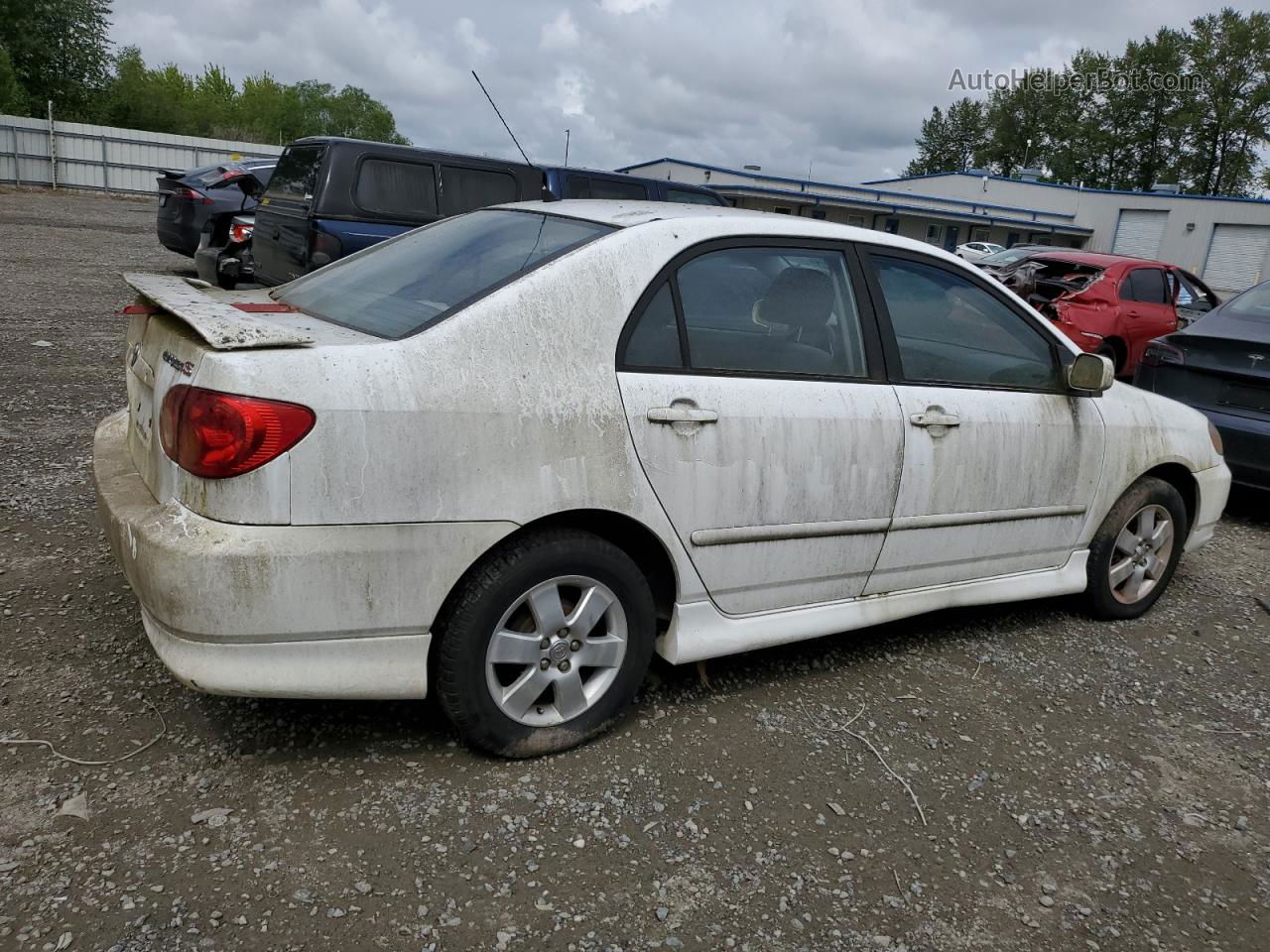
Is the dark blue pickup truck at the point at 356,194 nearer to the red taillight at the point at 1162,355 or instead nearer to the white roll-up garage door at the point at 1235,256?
the red taillight at the point at 1162,355

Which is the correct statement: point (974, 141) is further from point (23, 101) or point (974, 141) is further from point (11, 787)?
point (11, 787)

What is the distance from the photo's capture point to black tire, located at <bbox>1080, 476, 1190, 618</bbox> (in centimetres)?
424

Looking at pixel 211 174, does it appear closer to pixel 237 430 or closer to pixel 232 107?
pixel 237 430

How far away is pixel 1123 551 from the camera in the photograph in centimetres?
434

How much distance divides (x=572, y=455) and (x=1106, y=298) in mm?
9774

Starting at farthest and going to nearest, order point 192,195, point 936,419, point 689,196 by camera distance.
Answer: point 192,195 < point 689,196 < point 936,419

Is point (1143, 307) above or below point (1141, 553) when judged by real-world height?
above

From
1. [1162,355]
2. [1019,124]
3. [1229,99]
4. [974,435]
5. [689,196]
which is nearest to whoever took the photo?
[974,435]

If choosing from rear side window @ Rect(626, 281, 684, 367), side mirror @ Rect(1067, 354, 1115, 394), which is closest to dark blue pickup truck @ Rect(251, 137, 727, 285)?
side mirror @ Rect(1067, 354, 1115, 394)

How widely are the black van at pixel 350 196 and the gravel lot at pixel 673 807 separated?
14.4 ft

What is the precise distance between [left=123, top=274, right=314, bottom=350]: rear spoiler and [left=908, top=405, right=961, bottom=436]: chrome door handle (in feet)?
6.61

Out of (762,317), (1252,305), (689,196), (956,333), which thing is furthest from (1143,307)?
(762,317)

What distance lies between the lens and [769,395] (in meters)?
3.10

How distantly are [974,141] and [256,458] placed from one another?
9561 centimetres
